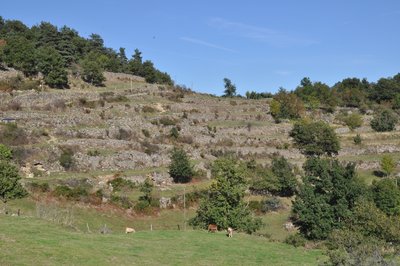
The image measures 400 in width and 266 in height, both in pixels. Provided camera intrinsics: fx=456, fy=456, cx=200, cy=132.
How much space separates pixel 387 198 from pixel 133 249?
113 feet

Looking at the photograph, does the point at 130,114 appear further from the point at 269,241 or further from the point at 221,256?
the point at 221,256

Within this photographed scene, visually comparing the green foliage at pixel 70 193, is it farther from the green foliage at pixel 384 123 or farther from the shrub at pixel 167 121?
the green foliage at pixel 384 123

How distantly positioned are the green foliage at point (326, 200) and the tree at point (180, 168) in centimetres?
1503

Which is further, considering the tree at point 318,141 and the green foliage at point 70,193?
the tree at point 318,141

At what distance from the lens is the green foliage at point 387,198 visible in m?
46.4

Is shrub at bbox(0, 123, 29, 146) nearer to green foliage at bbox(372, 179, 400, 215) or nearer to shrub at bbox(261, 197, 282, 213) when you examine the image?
shrub at bbox(261, 197, 282, 213)

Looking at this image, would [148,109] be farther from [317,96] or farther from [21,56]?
[317,96]

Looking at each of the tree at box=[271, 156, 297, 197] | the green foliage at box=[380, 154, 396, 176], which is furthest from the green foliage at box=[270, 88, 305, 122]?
the tree at box=[271, 156, 297, 197]

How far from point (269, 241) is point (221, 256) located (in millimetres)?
7460

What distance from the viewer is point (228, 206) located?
3641 centimetres

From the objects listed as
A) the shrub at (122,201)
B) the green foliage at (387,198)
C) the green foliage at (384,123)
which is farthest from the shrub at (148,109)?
the green foliage at (387,198)

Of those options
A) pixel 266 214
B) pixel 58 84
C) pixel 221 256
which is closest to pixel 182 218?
pixel 266 214

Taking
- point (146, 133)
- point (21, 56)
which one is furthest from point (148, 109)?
point (21, 56)

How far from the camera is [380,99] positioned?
365ft
